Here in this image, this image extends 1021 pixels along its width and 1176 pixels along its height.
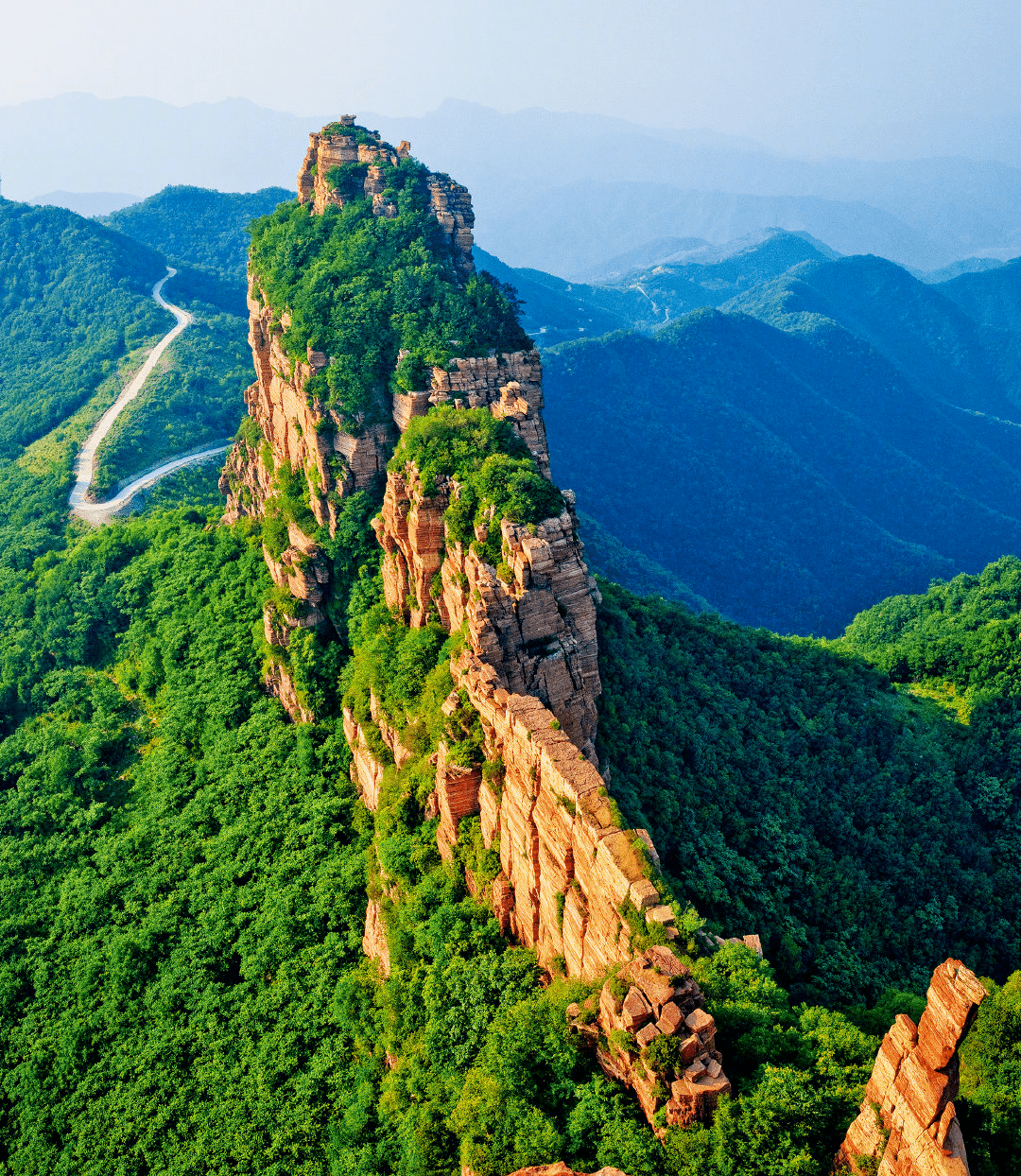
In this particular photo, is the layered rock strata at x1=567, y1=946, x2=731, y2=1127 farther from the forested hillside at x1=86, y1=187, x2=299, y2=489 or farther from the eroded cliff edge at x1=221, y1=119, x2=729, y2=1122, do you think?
the forested hillside at x1=86, y1=187, x2=299, y2=489

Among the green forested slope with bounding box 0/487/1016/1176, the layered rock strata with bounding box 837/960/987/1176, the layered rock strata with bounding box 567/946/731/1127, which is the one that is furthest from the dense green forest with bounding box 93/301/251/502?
the layered rock strata with bounding box 837/960/987/1176

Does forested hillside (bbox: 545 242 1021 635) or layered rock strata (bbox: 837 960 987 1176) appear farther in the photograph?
forested hillside (bbox: 545 242 1021 635)

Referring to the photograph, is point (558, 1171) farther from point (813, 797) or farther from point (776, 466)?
point (776, 466)

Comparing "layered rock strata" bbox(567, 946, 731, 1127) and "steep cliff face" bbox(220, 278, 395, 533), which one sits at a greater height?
"steep cliff face" bbox(220, 278, 395, 533)

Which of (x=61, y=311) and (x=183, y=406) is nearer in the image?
(x=183, y=406)

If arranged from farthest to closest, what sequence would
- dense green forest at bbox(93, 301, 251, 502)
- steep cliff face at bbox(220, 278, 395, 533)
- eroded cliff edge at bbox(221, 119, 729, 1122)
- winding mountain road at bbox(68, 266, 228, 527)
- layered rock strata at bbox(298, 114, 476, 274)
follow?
dense green forest at bbox(93, 301, 251, 502) < winding mountain road at bbox(68, 266, 228, 527) < layered rock strata at bbox(298, 114, 476, 274) < steep cliff face at bbox(220, 278, 395, 533) < eroded cliff edge at bbox(221, 119, 729, 1122)

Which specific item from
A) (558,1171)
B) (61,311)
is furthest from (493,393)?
(61,311)

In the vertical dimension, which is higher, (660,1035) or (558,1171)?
(660,1035)

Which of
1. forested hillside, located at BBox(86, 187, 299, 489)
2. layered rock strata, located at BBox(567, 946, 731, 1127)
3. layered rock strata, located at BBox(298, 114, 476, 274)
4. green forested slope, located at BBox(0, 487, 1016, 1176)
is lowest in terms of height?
green forested slope, located at BBox(0, 487, 1016, 1176)

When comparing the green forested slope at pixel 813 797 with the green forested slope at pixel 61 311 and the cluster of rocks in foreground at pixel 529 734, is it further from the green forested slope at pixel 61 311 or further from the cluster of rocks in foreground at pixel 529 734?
the green forested slope at pixel 61 311
